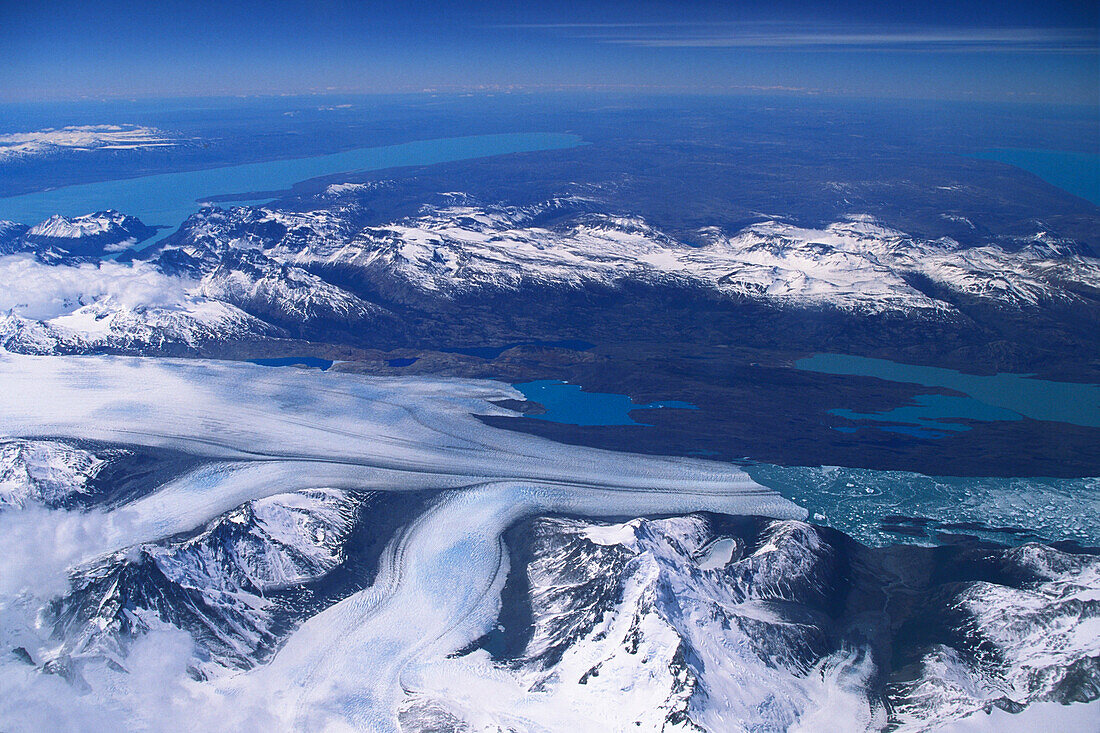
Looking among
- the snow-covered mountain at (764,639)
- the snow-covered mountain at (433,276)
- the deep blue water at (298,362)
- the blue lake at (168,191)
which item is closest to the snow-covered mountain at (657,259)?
the snow-covered mountain at (433,276)

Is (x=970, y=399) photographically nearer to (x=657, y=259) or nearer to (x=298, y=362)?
(x=657, y=259)

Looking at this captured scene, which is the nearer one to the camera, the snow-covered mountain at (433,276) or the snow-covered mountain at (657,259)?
Answer: the snow-covered mountain at (433,276)

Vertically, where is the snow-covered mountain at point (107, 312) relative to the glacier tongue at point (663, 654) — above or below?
above

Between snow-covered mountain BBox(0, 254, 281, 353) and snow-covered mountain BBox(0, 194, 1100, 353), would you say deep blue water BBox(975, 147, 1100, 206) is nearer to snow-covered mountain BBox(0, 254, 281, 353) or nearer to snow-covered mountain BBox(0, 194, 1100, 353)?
snow-covered mountain BBox(0, 194, 1100, 353)

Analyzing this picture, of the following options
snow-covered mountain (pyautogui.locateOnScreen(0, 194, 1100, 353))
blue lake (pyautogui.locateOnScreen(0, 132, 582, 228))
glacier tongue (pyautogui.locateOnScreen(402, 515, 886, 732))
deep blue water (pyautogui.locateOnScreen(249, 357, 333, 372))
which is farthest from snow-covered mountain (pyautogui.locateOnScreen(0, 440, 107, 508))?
blue lake (pyautogui.locateOnScreen(0, 132, 582, 228))

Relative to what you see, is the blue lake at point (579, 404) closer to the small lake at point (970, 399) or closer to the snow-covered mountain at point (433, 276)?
the small lake at point (970, 399)

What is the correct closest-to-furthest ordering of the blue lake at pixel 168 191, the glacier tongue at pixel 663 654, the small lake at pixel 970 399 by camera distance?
1. the glacier tongue at pixel 663 654
2. the small lake at pixel 970 399
3. the blue lake at pixel 168 191
